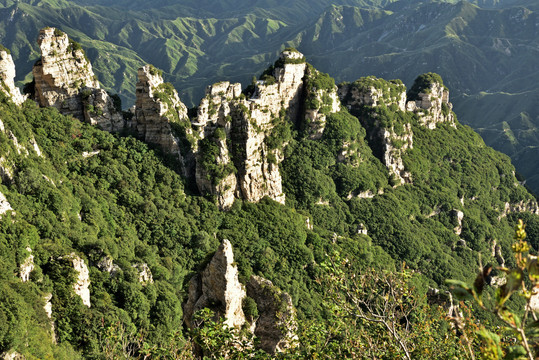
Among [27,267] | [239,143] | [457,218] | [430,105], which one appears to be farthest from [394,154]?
[27,267]

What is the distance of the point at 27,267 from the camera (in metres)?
45.5

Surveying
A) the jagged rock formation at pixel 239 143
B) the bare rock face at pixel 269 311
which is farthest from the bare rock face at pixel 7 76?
the bare rock face at pixel 269 311

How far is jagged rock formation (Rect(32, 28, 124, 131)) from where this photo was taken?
72.1 meters

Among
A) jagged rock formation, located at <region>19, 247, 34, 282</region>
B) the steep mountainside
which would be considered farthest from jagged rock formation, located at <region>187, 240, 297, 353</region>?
jagged rock formation, located at <region>19, 247, 34, 282</region>

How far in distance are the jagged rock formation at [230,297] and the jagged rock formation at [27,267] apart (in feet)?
61.4

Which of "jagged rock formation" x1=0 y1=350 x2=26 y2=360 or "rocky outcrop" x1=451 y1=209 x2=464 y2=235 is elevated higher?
"rocky outcrop" x1=451 y1=209 x2=464 y2=235

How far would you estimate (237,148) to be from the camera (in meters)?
83.2

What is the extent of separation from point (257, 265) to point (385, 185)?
4494 cm

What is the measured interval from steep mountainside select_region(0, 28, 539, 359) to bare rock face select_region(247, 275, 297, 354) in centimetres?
18

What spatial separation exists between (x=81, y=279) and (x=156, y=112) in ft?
120

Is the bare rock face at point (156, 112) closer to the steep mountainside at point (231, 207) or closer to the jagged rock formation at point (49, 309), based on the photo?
the steep mountainside at point (231, 207)

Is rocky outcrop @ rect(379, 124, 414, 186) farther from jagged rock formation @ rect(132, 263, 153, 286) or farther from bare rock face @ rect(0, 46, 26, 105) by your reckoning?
bare rock face @ rect(0, 46, 26, 105)

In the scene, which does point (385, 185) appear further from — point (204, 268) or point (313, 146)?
point (204, 268)

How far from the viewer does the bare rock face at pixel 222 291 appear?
34312mm
